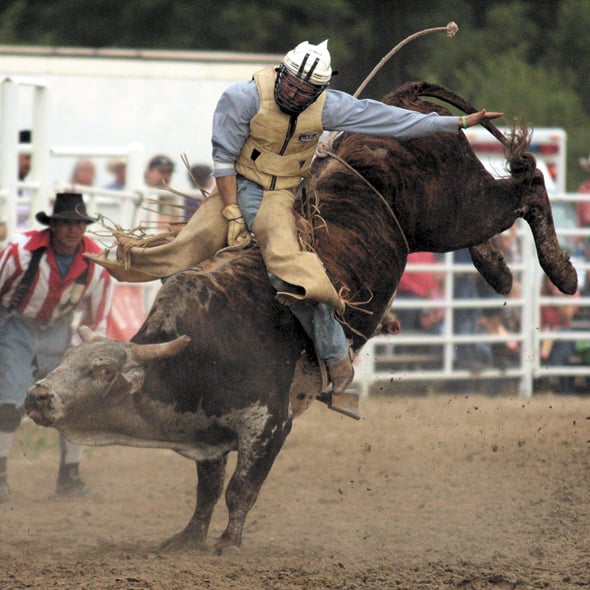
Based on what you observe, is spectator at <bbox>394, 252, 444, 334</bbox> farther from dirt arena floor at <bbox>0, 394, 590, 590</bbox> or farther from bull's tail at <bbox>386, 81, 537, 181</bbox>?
bull's tail at <bbox>386, 81, 537, 181</bbox>

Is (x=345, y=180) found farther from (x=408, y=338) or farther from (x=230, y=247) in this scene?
(x=408, y=338)

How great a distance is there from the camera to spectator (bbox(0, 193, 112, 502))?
7.24m

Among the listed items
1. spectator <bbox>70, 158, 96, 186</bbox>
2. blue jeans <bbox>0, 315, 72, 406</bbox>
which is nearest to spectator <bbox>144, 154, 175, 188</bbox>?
spectator <bbox>70, 158, 96, 186</bbox>

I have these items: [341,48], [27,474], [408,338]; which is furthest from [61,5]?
[27,474]

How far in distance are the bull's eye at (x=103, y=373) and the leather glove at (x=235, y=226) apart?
36.8 inches

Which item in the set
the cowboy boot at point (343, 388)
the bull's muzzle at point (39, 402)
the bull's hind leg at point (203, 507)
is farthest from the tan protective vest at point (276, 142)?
the bull's muzzle at point (39, 402)

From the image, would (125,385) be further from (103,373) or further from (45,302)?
(45,302)

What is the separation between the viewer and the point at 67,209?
Result: 726 centimetres

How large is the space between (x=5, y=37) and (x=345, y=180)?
64.7 feet

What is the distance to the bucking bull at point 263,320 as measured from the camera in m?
5.27

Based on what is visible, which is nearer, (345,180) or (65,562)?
(65,562)

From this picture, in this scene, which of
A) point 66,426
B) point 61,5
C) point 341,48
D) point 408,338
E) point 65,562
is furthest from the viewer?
point 61,5

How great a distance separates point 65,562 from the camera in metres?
5.53

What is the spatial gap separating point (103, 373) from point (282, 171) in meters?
1.28
